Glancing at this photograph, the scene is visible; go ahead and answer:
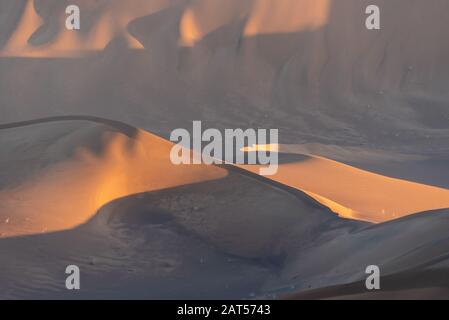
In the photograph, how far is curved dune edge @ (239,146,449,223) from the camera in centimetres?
831

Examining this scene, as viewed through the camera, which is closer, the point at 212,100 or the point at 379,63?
the point at 212,100

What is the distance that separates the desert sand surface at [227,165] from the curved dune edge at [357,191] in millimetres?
44

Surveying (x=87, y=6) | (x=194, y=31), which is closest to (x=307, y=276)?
(x=194, y=31)

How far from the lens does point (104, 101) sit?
17.1 m

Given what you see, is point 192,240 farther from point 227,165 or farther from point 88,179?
point 227,165

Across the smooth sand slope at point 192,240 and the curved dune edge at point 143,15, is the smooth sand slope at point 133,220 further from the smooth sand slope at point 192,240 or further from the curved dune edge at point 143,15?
the curved dune edge at point 143,15

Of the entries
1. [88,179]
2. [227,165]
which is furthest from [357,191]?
[88,179]

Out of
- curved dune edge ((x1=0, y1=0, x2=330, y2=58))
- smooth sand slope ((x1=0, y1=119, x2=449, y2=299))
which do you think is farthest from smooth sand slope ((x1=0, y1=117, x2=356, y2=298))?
curved dune edge ((x1=0, y1=0, x2=330, y2=58))

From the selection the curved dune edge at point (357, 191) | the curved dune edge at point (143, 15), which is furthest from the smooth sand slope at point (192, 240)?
the curved dune edge at point (143, 15)
